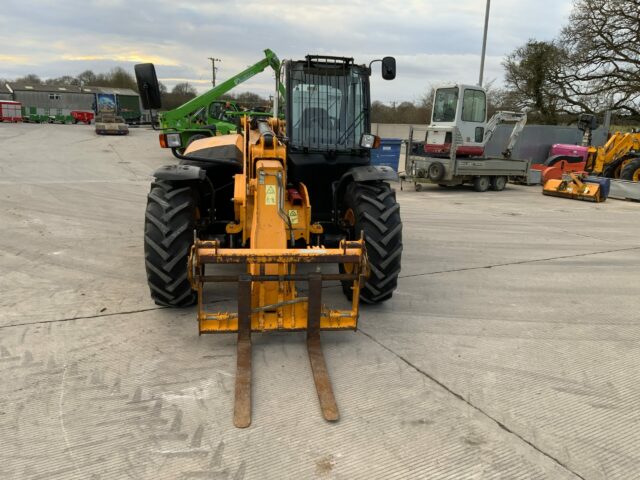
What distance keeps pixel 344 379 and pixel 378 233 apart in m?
1.51

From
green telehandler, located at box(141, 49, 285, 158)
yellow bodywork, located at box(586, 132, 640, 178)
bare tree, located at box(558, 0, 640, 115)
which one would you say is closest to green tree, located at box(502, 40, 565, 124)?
bare tree, located at box(558, 0, 640, 115)

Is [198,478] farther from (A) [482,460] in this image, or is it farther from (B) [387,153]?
(B) [387,153]

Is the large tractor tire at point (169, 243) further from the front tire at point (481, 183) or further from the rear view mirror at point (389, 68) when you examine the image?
the front tire at point (481, 183)

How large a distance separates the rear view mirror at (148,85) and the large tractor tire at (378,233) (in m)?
2.02

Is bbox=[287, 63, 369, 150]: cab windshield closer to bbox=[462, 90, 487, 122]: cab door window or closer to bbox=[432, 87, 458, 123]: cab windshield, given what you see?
bbox=[432, 87, 458, 123]: cab windshield

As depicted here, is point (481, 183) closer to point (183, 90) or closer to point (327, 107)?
point (327, 107)

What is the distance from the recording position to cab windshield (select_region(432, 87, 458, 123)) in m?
15.3

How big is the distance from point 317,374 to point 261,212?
142 cm

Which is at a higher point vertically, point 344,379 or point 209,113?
point 209,113

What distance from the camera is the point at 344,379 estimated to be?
3.58 meters

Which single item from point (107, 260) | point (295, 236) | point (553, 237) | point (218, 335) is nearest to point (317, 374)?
point (218, 335)

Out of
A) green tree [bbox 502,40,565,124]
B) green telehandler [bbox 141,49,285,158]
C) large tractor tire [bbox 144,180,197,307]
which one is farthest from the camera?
A: green tree [bbox 502,40,565,124]

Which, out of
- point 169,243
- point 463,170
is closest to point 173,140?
point 169,243

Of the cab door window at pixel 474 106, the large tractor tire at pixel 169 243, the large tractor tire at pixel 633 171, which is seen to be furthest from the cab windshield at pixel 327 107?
the large tractor tire at pixel 633 171
